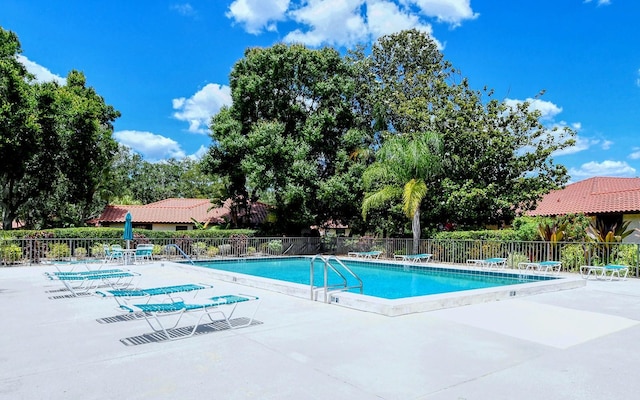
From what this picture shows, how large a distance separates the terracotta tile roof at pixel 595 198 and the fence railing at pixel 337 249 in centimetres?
772

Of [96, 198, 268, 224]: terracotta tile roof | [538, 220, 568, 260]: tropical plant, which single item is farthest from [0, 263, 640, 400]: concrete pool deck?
[96, 198, 268, 224]: terracotta tile roof

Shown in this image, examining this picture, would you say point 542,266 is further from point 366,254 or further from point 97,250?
point 97,250

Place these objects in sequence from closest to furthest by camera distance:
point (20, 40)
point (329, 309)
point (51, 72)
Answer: point (329, 309) → point (20, 40) → point (51, 72)

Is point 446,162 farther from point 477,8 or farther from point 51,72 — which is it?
point 51,72

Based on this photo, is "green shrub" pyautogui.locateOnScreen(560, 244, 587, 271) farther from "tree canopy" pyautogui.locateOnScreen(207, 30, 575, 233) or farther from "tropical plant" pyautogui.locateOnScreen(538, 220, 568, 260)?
"tree canopy" pyautogui.locateOnScreen(207, 30, 575, 233)

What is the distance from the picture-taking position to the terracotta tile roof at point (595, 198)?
76.4 ft

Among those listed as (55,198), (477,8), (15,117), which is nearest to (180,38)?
(15,117)

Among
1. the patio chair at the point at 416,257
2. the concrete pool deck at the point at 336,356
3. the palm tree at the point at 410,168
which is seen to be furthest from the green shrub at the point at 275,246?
the concrete pool deck at the point at 336,356

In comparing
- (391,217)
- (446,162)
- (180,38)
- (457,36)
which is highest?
(457,36)

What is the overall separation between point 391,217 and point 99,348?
72.9 ft

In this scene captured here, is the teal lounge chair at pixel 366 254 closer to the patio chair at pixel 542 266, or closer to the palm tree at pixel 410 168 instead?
the palm tree at pixel 410 168

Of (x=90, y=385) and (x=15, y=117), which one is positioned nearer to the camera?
(x=90, y=385)

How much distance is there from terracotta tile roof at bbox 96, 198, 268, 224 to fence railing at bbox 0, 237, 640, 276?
35.0ft

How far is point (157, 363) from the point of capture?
16.9 feet
